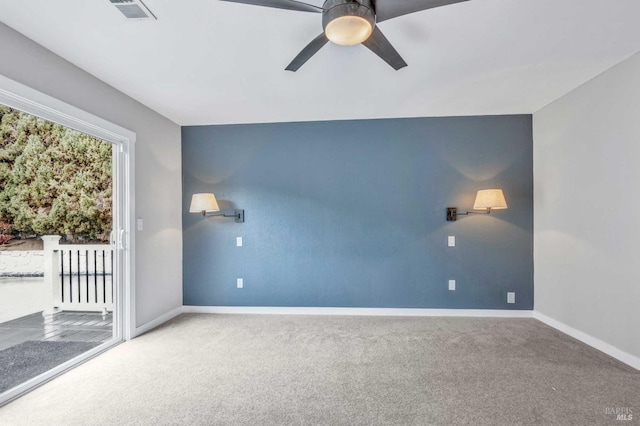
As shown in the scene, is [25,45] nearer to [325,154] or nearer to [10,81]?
[10,81]

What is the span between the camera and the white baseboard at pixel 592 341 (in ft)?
7.53

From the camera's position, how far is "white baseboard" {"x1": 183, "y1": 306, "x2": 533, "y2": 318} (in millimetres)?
3457

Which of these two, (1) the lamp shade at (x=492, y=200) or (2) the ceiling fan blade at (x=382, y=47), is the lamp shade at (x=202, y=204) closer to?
(2) the ceiling fan blade at (x=382, y=47)

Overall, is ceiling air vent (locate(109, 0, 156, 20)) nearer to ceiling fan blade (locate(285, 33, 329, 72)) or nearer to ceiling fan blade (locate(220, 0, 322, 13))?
ceiling fan blade (locate(220, 0, 322, 13))

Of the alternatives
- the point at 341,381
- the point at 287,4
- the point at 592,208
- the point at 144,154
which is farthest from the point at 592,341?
the point at 144,154

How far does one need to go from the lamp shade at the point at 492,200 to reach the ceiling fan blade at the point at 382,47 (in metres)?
2.07

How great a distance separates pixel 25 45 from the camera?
1946 mm

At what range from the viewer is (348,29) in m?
1.37

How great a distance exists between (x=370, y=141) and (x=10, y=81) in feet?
10.7

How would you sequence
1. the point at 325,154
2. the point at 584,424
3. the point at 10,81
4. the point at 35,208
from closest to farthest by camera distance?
the point at 584,424
the point at 10,81
the point at 35,208
the point at 325,154

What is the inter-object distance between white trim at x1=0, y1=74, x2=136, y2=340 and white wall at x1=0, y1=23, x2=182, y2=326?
7cm

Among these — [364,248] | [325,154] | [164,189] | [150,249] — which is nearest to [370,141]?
[325,154]

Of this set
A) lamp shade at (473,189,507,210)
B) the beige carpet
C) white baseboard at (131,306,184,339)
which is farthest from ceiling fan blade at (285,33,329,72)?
white baseboard at (131,306,184,339)

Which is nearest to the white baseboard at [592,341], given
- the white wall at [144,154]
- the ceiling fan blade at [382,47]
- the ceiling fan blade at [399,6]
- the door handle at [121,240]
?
the ceiling fan blade at [382,47]
